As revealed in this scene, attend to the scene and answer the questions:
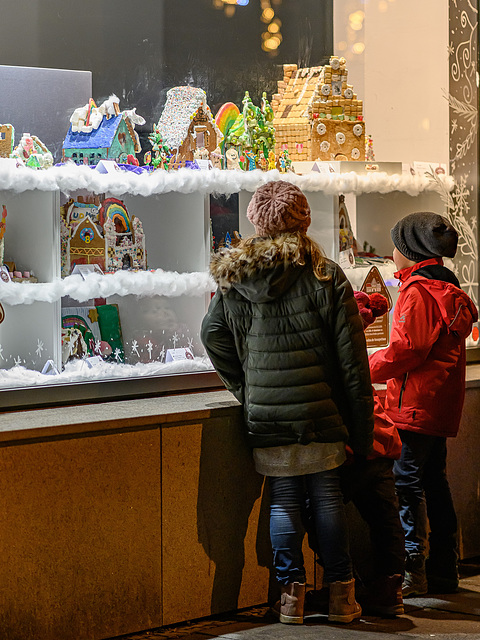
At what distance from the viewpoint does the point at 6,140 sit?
3568 millimetres

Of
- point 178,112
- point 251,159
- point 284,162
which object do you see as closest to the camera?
point 178,112

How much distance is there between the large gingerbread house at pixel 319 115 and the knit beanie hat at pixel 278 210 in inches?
44.1

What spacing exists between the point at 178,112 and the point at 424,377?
59.2 inches

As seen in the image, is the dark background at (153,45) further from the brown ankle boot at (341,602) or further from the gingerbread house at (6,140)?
the brown ankle boot at (341,602)

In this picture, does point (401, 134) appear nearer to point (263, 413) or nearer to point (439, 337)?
point (439, 337)

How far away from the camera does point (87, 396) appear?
11.9ft

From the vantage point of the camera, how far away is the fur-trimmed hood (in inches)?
128

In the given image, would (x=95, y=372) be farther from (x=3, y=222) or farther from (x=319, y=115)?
(x=319, y=115)

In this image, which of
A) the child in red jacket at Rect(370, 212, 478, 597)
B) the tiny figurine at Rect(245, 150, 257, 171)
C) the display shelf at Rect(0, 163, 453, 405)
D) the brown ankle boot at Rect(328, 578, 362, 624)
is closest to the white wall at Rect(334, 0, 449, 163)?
the display shelf at Rect(0, 163, 453, 405)

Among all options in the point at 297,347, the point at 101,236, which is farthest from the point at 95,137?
the point at 297,347

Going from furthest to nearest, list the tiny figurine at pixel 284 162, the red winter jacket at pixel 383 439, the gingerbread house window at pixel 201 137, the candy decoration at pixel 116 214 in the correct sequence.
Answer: the tiny figurine at pixel 284 162 → the gingerbread house window at pixel 201 137 → the candy decoration at pixel 116 214 → the red winter jacket at pixel 383 439

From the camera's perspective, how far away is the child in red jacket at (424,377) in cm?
363

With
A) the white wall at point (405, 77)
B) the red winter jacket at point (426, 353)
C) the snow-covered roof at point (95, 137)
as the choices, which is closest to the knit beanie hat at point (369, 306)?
the red winter jacket at point (426, 353)

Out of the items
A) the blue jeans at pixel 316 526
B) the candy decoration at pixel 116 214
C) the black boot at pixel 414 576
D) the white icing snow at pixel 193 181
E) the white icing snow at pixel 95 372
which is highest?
the white icing snow at pixel 193 181
